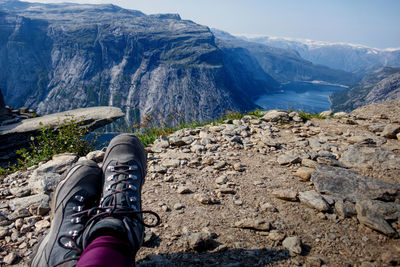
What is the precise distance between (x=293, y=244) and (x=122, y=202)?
1.86 m

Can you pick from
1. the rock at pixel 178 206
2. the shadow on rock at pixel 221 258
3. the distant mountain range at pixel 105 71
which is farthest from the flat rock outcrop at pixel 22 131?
the distant mountain range at pixel 105 71

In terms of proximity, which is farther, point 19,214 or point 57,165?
point 57,165

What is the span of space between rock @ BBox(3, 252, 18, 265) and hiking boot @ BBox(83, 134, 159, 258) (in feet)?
3.41

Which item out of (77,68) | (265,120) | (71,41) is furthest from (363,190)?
(71,41)

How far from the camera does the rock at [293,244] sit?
2314mm

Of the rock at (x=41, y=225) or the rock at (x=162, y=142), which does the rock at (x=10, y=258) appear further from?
the rock at (x=162, y=142)

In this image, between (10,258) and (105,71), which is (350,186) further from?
(105,71)

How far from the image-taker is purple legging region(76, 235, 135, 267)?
1.65 meters

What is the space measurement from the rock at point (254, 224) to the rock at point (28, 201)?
108 inches

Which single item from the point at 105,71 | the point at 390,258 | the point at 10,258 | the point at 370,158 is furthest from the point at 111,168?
the point at 105,71

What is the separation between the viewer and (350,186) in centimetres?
329

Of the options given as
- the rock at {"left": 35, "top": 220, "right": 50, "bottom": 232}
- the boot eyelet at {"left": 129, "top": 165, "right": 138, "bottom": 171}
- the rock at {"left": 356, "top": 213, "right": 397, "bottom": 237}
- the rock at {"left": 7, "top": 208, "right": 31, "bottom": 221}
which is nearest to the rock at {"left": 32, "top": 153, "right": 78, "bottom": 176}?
the rock at {"left": 7, "top": 208, "right": 31, "bottom": 221}

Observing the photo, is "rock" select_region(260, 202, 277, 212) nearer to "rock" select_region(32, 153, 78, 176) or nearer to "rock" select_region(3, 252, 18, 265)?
"rock" select_region(3, 252, 18, 265)

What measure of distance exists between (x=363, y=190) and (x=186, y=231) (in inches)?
101
